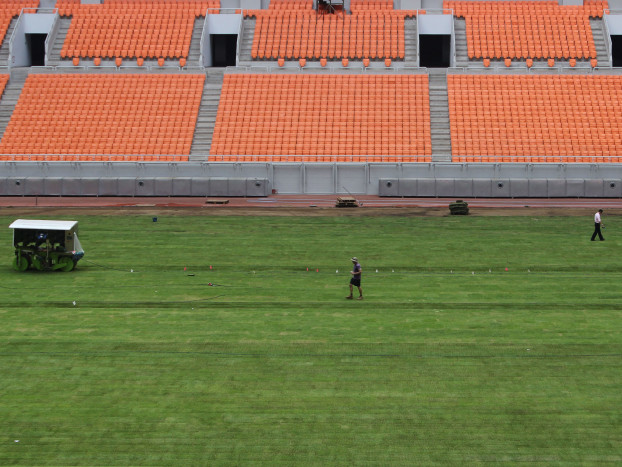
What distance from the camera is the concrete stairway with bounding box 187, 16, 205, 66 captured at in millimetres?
61225

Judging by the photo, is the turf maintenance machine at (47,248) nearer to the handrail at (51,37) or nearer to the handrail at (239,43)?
the handrail at (239,43)

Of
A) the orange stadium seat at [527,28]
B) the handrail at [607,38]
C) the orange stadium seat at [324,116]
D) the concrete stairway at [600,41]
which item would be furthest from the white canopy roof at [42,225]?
the handrail at [607,38]

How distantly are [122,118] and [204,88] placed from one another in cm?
641

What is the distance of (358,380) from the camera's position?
16797 mm

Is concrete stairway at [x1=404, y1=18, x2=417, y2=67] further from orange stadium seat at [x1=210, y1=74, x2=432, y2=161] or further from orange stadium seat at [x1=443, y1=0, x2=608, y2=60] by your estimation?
orange stadium seat at [x1=443, y1=0, x2=608, y2=60]

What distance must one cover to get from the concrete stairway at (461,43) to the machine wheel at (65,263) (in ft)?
129

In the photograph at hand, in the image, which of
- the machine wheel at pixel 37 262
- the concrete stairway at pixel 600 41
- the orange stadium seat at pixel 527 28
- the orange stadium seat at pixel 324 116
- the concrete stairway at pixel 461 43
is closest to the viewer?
the machine wheel at pixel 37 262

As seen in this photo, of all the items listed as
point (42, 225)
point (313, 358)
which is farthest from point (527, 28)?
point (313, 358)

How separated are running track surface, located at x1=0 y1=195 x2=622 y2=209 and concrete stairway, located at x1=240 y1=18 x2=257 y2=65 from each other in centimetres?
1526

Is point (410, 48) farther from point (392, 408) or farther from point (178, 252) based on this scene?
point (392, 408)

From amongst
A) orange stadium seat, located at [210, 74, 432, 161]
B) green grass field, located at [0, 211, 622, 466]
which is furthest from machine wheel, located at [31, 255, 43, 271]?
orange stadium seat, located at [210, 74, 432, 161]

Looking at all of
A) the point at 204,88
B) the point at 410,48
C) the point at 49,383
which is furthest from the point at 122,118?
the point at 49,383

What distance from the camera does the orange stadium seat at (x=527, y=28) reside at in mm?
60094

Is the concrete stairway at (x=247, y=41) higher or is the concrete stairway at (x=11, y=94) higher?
the concrete stairway at (x=247, y=41)
